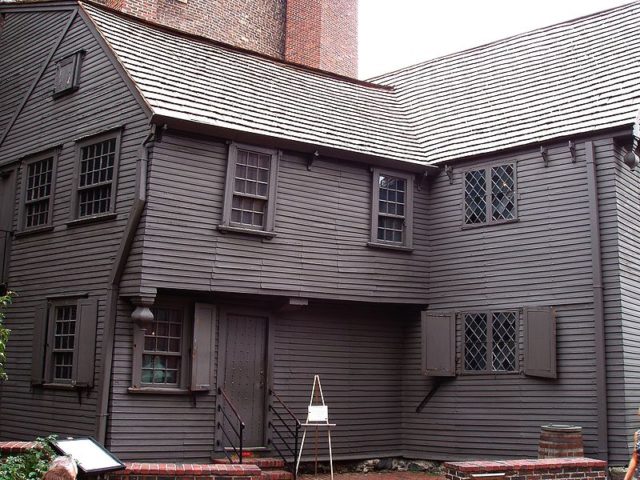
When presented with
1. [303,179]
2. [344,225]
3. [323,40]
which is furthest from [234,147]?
[323,40]

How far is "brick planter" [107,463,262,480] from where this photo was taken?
29.2ft

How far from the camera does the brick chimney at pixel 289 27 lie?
2555 centimetres

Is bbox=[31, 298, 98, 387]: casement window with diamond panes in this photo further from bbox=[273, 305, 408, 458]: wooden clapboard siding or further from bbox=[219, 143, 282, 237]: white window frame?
bbox=[273, 305, 408, 458]: wooden clapboard siding

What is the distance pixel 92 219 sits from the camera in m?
14.6

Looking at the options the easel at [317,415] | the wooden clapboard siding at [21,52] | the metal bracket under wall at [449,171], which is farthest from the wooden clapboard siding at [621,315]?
the wooden clapboard siding at [21,52]

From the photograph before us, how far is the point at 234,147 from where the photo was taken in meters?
14.5

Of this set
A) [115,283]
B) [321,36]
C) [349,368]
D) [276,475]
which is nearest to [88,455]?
[276,475]

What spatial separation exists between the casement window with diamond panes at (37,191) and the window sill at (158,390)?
430 cm

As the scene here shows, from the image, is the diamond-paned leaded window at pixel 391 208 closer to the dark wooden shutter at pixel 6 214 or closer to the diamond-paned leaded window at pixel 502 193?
the diamond-paned leaded window at pixel 502 193

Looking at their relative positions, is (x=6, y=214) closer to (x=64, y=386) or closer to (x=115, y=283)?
(x=64, y=386)

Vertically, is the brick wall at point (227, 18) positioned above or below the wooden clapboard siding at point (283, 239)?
above

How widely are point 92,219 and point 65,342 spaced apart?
238 centimetres

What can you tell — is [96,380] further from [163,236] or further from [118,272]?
[163,236]

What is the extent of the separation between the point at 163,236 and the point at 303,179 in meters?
3.11
